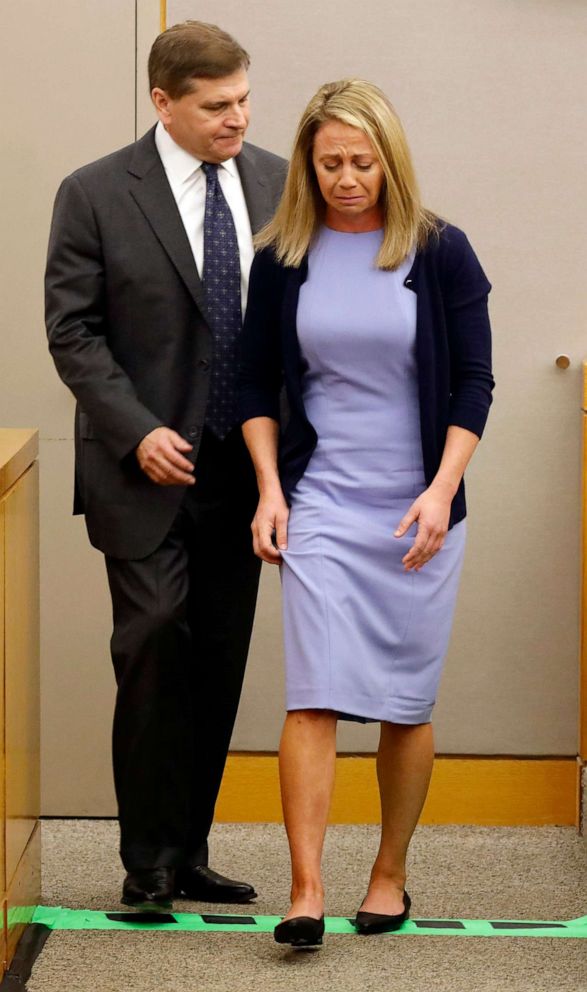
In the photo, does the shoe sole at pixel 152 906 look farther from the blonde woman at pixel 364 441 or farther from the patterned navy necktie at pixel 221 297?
the patterned navy necktie at pixel 221 297

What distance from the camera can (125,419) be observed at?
2.93 m

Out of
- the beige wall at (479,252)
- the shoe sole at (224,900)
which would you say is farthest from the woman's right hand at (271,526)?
the beige wall at (479,252)

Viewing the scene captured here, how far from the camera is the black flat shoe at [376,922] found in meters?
A: 2.86

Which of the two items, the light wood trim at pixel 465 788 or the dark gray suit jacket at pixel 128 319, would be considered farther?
the light wood trim at pixel 465 788

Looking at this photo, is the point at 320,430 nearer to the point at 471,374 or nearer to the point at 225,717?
the point at 471,374

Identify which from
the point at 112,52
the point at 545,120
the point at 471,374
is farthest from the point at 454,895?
the point at 112,52

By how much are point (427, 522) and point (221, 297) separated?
62cm

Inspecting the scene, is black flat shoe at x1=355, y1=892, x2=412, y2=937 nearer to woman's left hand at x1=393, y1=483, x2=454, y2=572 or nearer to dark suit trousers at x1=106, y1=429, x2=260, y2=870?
dark suit trousers at x1=106, y1=429, x2=260, y2=870

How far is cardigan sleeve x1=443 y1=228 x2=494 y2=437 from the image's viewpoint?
283 cm

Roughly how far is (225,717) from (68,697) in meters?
0.84

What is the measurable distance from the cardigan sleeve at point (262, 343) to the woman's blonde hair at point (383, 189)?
45 millimetres

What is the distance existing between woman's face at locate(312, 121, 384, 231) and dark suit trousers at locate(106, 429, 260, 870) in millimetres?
534

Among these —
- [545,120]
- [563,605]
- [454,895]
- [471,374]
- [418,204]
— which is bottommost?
[454,895]

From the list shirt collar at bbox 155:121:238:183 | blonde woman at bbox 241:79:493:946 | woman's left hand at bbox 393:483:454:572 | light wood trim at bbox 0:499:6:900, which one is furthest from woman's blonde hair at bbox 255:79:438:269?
light wood trim at bbox 0:499:6:900
